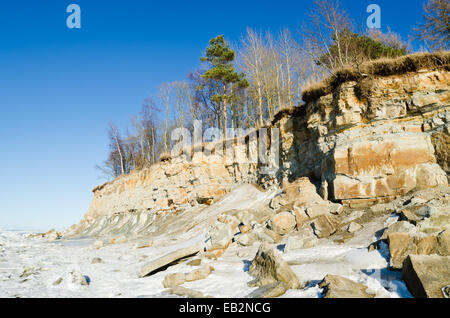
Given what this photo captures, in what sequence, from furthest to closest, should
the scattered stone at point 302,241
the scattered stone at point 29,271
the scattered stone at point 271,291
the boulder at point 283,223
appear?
the boulder at point 283,223
the scattered stone at point 29,271
the scattered stone at point 302,241
the scattered stone at point 271,291

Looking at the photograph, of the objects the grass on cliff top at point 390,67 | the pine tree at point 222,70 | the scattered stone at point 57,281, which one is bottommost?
the scattered stone at point 57,281

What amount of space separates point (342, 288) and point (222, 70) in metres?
20.0

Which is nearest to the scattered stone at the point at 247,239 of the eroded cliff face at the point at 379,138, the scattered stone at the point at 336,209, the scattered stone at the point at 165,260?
the scattered stone at the point at 165,260

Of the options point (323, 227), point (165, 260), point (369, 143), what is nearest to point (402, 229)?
point (323, 227)

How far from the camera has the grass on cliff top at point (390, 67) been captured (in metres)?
8.54

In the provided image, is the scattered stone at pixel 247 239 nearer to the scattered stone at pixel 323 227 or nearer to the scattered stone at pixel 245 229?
the scattered stone at pixel 245 229

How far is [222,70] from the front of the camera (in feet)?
70.8

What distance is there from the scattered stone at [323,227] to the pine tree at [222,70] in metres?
14.9

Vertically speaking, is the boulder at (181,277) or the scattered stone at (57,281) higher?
the boulder at (181,277)

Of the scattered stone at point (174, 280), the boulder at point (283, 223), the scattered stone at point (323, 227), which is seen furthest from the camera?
the boulder at point (283, 223)

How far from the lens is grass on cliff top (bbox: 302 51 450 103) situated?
854 centimetres

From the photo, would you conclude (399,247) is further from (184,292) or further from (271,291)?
(184,292)

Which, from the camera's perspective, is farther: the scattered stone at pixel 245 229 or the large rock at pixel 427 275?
the scattered stone at pixel 245 229
